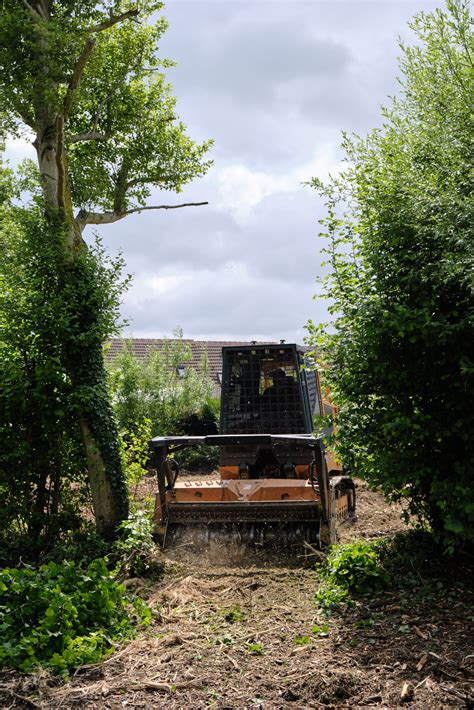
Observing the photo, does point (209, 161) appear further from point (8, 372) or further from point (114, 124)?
point (8, 372)

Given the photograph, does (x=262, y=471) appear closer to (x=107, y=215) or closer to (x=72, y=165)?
(x=107, y=215)

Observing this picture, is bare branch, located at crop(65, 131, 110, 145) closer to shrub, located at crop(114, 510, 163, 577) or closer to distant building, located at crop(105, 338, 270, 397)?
shrub, located at crop(114, 510, 163, 577)

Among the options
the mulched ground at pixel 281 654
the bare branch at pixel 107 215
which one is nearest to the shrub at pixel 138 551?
the mulched ground at pixel 281 654

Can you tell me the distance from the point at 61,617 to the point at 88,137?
31.3 feet

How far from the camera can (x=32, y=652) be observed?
5980 mm

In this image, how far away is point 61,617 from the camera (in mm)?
6391

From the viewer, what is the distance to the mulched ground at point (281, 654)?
534 centimetres

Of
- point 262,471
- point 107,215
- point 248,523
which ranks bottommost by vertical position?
point 248,523

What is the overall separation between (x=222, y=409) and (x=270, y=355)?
3.83 ft

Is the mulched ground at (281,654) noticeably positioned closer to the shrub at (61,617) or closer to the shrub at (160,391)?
the shrub at (61,617)

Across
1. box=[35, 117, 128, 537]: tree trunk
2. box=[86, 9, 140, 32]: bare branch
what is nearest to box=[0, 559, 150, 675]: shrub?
box=[35, 117, 128, 537]: tree trunk

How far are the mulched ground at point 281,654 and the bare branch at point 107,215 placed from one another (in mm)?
6721

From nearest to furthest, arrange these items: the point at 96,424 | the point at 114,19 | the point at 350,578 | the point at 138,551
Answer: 1. the point at 350,578
2. the point at 138,551
3. the point at 96,424
4. the point at 114,19

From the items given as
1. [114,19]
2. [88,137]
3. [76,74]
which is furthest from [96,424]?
[114,19]
